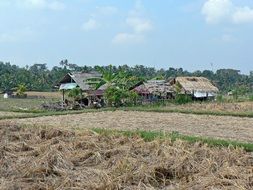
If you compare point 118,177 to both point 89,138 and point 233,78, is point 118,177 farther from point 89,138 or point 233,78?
point 233,78

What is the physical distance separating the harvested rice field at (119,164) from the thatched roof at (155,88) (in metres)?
19.4

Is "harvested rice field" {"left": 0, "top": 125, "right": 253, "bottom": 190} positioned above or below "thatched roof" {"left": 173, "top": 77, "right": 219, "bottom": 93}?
below

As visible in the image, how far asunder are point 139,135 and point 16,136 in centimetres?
259

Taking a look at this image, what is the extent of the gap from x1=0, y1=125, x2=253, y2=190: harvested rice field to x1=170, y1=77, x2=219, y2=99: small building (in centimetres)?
2265

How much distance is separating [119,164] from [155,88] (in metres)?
22.2

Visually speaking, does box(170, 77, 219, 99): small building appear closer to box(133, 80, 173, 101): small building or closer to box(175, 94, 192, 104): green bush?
box(133, 80, 173, 101): small building

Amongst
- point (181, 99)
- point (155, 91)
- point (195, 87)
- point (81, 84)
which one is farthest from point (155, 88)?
point (195, 87)

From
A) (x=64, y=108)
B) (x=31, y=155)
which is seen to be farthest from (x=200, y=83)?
(x=31, y=155)

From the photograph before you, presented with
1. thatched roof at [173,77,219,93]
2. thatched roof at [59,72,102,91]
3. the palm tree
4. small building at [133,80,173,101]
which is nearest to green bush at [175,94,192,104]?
small building at [133,80,173,101]

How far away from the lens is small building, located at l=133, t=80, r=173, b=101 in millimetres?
A: 27625

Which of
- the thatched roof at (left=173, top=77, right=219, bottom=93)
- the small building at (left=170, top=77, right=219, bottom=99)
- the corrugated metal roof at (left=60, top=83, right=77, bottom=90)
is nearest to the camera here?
the corrugated metal roof at (left=60, top=83, right=77, bottom=90)

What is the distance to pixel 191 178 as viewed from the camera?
512 cm

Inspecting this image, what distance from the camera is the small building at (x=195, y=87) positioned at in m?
30.9

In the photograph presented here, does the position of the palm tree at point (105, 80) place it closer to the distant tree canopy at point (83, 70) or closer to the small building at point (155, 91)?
the small building at point (155, 91)
